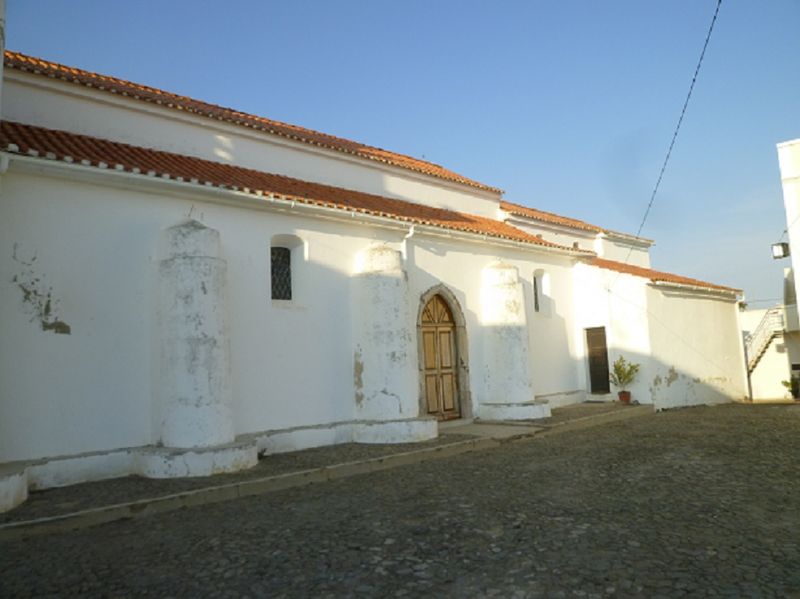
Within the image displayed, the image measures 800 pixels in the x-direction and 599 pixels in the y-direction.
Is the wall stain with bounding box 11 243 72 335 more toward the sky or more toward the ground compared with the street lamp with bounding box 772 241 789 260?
more toward the ground

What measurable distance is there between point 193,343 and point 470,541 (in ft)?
16.5

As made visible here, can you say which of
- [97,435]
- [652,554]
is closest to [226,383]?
→ [97,435]

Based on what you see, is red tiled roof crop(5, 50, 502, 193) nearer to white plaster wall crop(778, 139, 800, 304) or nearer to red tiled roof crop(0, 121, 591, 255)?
red tiled roof crop(0, 121, 591, 255)

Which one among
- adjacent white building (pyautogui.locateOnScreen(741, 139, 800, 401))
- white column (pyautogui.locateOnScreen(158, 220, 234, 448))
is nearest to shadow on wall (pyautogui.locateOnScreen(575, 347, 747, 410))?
adjacent white building (pyautogui.locateOnScreen(741, 139, 800, 401))

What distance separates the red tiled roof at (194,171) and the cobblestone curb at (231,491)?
15.2 feet

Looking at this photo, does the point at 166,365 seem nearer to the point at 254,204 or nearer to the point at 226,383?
the point at 226,383

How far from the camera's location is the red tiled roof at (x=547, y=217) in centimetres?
1930

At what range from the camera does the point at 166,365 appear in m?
8.36

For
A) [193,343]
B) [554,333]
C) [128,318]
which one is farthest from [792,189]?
[128,318]

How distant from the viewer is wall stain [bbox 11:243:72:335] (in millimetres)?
7633

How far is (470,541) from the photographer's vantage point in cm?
504

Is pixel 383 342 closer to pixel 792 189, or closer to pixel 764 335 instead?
pixel 792 189

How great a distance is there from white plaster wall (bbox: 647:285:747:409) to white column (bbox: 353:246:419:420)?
27.9 ft

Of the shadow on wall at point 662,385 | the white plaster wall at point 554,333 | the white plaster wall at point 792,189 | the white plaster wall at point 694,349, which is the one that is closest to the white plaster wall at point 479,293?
the white plaster wall at point 554,333
